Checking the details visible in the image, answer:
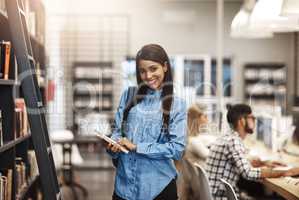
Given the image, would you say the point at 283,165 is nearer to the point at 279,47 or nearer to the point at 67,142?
the point at 67,142

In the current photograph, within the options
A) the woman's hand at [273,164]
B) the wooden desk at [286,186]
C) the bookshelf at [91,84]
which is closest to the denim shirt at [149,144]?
the wooden desk at [286,186]

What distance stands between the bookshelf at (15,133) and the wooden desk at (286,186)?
1503 mm

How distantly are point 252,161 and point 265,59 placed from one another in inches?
267

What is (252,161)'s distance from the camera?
10.9 feet

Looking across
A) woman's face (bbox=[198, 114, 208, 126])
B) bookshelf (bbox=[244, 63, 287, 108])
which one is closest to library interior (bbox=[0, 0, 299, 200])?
woman's face (bbox=[198, 114, 208, 126])

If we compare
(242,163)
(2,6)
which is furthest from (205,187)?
(2,6)

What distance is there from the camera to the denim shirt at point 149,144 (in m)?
2.26

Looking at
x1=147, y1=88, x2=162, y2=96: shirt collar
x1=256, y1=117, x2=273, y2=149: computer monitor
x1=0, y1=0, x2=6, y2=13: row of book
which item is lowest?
x1=256, y1=117, x2=273, y2=149: computer monitor

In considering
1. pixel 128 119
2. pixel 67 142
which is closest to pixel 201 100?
pixel 67 142

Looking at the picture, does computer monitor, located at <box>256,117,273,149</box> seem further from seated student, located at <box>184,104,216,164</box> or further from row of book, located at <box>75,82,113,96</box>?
row of book, located at <box>75,82,113,96</box>

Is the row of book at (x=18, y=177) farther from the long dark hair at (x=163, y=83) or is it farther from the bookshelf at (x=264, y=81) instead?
the bookshelf at (x=264, y=81)

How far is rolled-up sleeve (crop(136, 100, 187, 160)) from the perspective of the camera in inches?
87.4

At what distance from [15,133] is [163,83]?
109 centimetres

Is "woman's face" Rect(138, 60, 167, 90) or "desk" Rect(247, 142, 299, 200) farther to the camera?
"desk" Rect(247, 142, 299, 200)
